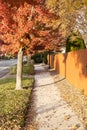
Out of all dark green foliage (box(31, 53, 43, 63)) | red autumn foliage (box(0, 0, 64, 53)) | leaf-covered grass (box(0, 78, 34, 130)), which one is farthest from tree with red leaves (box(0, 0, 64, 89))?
dark green foliage (box(31, 53, 43, 63))

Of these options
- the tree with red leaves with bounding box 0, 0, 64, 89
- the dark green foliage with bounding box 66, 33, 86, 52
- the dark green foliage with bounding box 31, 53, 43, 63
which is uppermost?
the tree with red leaves with bounding box 0, 0, 64, 89

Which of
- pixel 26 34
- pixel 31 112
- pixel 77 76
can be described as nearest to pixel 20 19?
pixel 26 34

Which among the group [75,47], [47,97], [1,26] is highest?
[1,26]

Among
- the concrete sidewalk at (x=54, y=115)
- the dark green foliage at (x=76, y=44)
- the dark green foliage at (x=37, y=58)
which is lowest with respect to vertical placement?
the dark green foliage at (x=37, y=58)

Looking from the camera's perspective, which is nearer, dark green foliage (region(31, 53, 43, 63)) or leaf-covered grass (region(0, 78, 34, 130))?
leaf-covered grass (region(0, 78, 34, 130))

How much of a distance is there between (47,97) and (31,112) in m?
3.41

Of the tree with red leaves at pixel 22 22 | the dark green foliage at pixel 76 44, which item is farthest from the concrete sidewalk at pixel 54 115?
the dark green foliage at pixel 76 44

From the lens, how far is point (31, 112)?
10.9m

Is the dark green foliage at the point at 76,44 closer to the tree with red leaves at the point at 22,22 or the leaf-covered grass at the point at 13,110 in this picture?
the tree with red leaves at the point at 22,22

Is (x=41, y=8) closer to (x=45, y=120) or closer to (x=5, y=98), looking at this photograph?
(x=5, y=98)

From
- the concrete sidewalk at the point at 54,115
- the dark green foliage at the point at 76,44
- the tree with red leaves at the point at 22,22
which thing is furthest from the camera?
the dark green foliage at the point at 76,44

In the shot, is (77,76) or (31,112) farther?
(77,76)

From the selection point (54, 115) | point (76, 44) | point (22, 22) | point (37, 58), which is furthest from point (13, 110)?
point (37, 58)

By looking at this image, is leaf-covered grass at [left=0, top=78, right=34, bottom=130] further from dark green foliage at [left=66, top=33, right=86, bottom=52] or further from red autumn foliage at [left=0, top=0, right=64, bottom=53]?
dark green foliage at [left=66, top=33, right=86, bottom=52]
